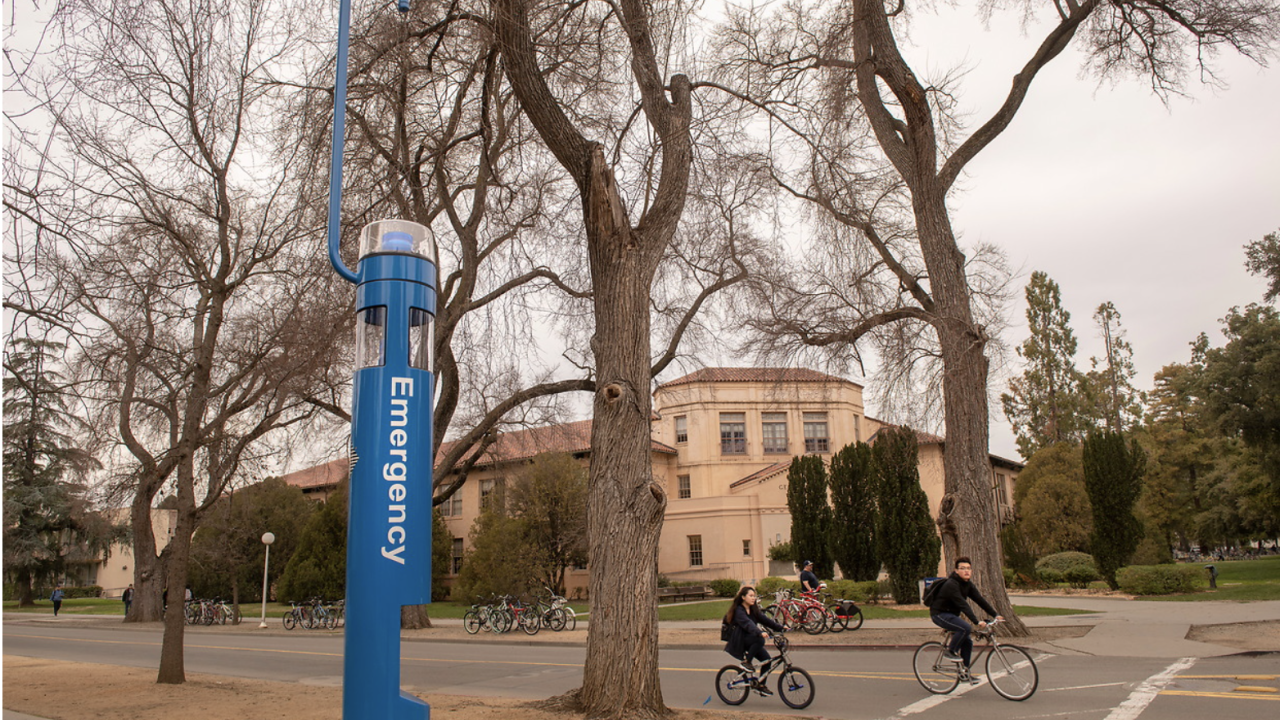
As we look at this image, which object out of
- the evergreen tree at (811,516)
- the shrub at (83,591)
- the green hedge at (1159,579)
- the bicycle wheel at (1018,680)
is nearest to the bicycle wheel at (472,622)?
the evergreen tree at (811,516)

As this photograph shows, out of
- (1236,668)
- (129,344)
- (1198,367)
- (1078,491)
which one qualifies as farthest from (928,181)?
(1198,367)

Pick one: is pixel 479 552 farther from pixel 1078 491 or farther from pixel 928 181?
pixel 1078 491

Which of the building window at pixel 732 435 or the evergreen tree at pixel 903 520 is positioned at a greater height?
the building window at pixel 732 435

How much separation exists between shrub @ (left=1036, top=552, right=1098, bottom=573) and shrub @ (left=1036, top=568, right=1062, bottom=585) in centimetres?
20

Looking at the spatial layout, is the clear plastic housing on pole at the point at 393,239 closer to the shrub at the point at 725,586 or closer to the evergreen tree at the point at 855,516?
the evergreen tree at the point at 855,516

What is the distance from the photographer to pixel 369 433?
5.55m

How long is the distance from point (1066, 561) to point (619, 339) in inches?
1312

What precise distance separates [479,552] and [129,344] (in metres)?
24.4

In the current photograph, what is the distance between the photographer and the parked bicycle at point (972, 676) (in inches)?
400

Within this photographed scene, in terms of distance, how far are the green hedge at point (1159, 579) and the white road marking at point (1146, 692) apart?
17071 millimetres

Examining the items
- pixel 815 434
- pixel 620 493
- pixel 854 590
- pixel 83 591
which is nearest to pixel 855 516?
pixel 854 590

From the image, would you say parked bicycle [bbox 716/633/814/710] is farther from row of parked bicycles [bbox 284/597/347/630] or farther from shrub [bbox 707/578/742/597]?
shrub [bbox 707/578/742/597]

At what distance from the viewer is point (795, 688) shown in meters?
10.2

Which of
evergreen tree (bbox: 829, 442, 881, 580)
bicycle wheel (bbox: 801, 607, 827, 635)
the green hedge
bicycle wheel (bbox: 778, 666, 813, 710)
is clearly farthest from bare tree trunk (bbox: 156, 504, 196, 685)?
the green hedge
